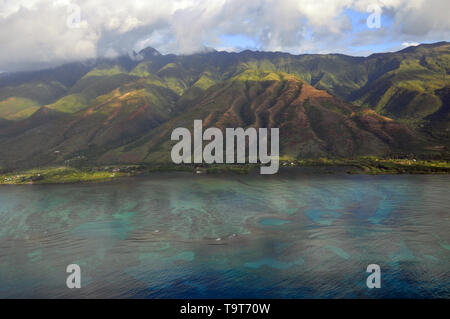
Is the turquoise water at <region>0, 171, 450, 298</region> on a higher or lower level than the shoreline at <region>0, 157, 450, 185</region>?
lower

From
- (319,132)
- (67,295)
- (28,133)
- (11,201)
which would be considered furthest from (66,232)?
(28,133)

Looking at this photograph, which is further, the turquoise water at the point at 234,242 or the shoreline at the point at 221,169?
the shoreline at the point at 221,169

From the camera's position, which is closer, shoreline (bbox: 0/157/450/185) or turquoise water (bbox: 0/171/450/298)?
turquoise water (bbox: 0/171/450/298)

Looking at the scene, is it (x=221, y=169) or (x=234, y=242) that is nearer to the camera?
(x=234, y=242)

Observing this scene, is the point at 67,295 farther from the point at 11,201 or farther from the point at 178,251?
the point at 11,201

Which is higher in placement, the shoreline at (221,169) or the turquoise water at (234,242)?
the shoreline at (221,169)
